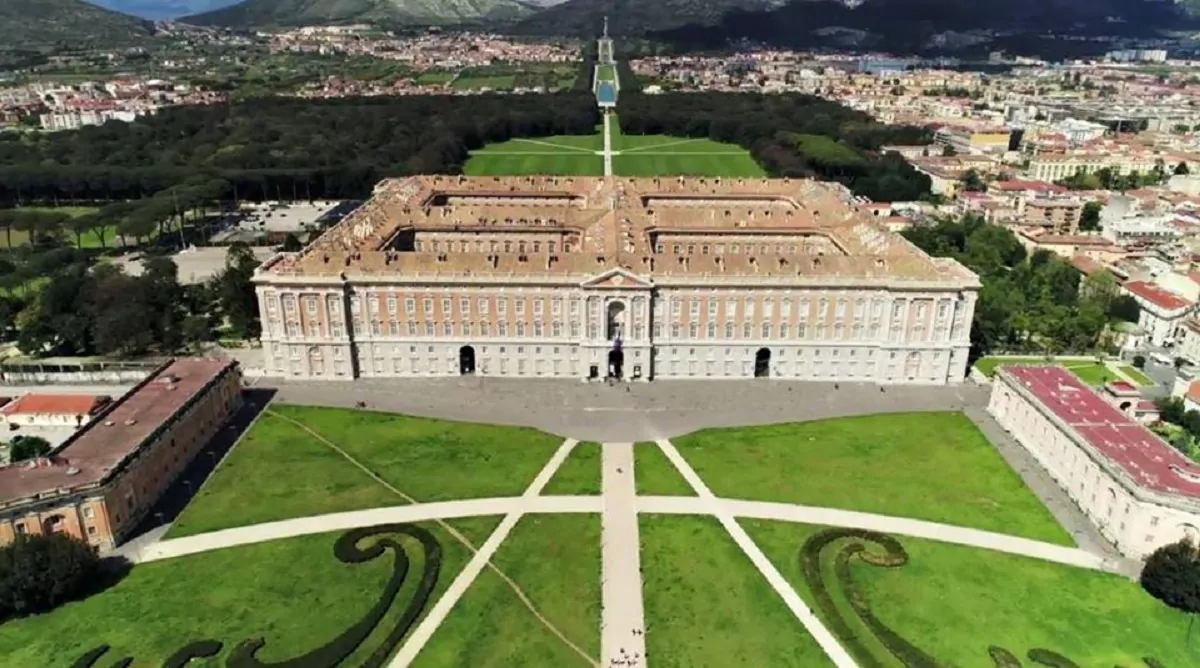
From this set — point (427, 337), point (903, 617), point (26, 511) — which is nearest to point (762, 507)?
point (903, 617)

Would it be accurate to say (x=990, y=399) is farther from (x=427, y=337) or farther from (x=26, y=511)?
(x=26, y=511)

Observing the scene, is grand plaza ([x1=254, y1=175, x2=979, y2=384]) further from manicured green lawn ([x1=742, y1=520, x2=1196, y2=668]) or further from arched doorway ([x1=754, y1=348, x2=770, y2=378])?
manicured green lawn ([x1=742, y1=520, x2=1196, y2=668])

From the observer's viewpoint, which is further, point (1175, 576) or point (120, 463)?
point (120, 463)

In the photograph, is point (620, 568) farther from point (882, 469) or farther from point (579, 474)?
point (882, 469)

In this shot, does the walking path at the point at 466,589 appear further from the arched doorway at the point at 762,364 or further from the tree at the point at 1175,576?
the tree at the point at 1175,576

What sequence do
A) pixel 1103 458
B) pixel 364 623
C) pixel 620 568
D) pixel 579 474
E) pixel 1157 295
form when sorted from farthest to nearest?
pixel 1157 295 < pixel 579 474 < pixel 1103 458 < pixel 620 568 < pixel 364 623

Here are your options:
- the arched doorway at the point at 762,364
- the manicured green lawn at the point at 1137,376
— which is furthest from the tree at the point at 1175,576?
the arched doorway at the point at 762,364

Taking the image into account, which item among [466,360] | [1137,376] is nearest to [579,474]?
[466,360]

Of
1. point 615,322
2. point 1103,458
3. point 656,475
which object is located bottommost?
point 656,475
